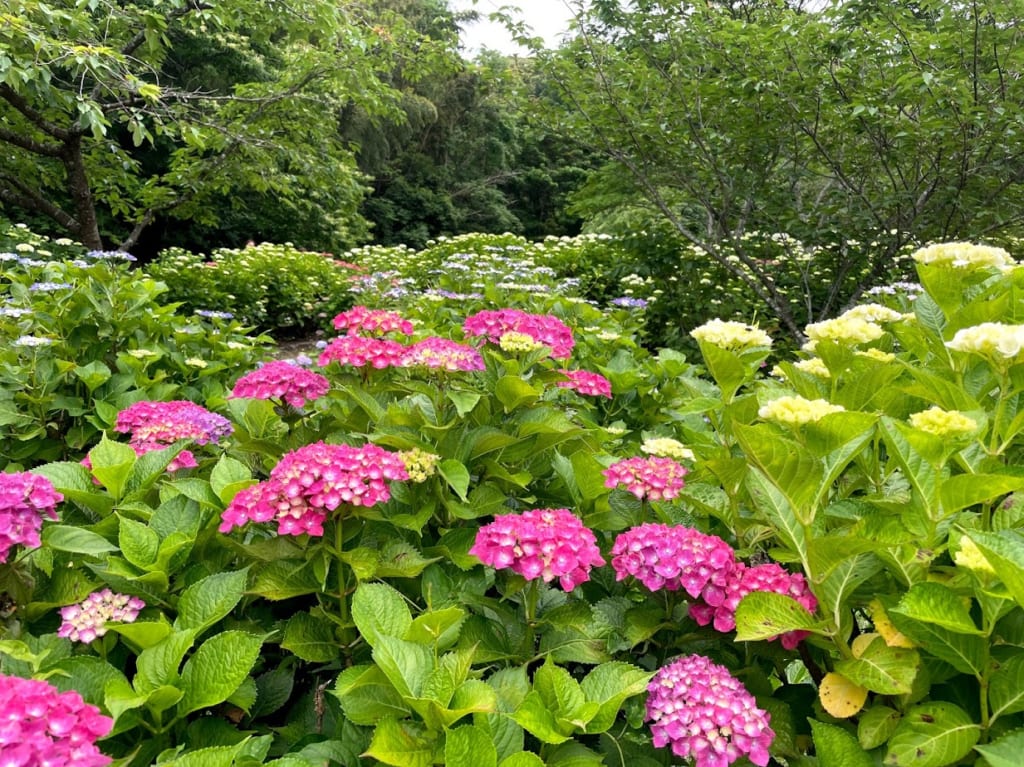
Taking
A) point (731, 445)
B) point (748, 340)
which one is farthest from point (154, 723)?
point (748, 340)

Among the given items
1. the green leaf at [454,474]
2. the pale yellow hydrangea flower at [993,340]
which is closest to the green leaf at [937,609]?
the pale yellow hydrangea flower at [993,340]

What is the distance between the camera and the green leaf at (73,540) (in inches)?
38.2

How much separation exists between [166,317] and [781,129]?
4.43 metres

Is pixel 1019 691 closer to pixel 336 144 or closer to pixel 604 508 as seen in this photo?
pixel 604 508

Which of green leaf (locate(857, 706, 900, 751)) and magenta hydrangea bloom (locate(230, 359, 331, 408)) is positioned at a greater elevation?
magenta hydrangea bloom (locate(230, 359, 331, 408))

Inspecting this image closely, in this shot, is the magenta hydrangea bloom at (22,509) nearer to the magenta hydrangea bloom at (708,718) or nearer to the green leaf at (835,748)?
the magenta hydrangea bloom at (708,718)

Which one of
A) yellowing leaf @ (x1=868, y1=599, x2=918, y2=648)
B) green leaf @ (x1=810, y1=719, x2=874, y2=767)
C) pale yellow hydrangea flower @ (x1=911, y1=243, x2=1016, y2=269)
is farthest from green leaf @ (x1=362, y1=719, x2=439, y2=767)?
pale yellow hydrangea flower @ (x1=911, y1=243, x2=1016, y2=269)

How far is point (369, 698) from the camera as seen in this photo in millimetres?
866

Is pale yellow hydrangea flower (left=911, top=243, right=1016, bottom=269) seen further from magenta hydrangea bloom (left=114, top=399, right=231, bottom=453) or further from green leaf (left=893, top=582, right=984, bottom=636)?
magenta hydrangea bloom (left=114, top=399, right=231, bottom=453)

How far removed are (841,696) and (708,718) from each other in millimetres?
175

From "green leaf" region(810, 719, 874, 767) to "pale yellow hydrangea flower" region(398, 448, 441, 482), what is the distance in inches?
25.8

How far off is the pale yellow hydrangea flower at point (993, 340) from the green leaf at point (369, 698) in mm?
859

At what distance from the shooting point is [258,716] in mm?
1038

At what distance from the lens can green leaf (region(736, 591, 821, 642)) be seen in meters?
0.80
